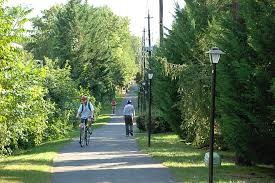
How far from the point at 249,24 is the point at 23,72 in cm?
557

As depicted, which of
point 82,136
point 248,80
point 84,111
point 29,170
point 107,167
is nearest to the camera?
point 248,80

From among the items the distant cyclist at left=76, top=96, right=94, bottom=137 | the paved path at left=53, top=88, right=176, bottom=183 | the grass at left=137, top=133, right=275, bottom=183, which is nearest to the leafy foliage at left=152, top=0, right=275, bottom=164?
the grass at left=137, top=133, right=275, bottom=183

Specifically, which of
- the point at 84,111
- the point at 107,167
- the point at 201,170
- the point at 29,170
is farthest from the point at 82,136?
the point at 201,170

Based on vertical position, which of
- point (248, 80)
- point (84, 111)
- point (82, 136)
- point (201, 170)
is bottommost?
point (201, 170)

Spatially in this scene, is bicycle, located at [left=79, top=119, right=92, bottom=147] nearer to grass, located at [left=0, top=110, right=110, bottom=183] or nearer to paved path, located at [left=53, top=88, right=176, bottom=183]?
paved path, located at [left=53, top=88, right=176, bottom=183]

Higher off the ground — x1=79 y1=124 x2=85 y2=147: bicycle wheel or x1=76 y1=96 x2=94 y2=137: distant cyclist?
x1=76 y1=96 x2=94 y2=137: distant cyclist

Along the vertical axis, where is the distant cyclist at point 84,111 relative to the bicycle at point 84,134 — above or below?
above

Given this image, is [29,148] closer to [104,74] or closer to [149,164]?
[149,164]

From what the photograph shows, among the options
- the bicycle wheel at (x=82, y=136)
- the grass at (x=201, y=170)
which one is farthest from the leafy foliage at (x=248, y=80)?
the bicycle wheel at (x=82, y=136)

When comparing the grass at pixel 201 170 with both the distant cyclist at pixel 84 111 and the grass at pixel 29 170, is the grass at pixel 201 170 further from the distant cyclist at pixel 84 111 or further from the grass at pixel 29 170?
the distant cyclist at pixel 84 111

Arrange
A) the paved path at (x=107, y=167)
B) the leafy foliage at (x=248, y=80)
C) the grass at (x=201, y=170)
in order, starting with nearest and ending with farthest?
1. the paved path at (x=107, y=167)
2. the grass at (x=201, y=170)
3. the leafy foliage at (x=248, y=80)

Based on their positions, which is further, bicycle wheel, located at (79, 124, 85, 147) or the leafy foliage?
bicycle wheel, located at (79, 124, 85, 147)

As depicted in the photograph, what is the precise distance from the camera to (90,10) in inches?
2235

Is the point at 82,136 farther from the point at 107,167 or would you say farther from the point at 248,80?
the point at 248,80
